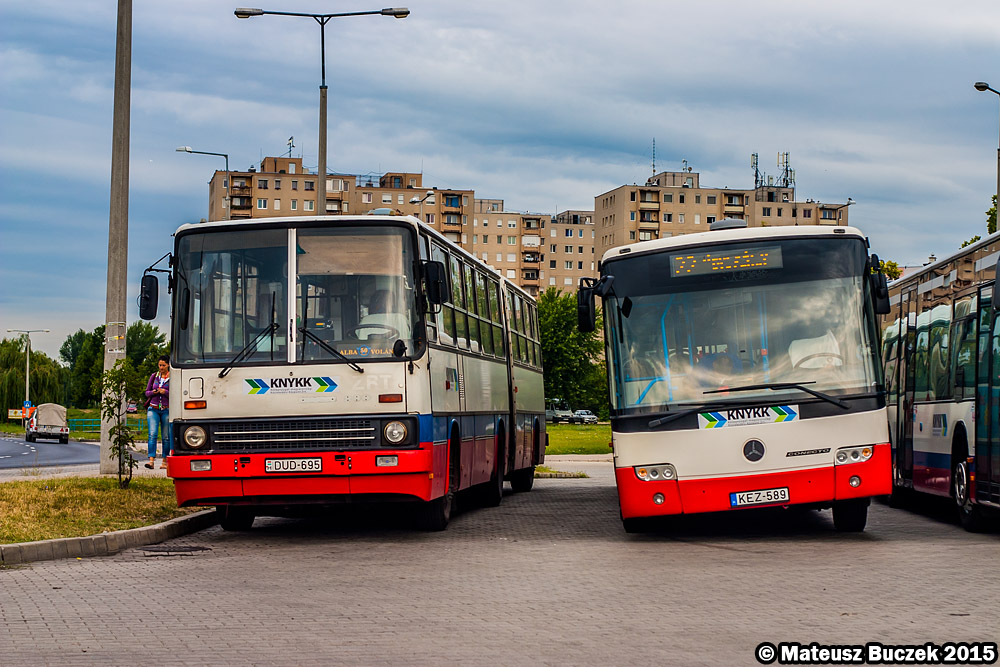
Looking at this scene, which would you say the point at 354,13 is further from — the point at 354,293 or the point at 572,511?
the point at 354,293

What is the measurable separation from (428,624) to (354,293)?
594 centimetres

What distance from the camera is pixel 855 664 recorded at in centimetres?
716

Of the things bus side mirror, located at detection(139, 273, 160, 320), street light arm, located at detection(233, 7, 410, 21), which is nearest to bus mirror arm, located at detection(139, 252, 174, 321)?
bus side mirror, located at detection(139, 273, 160, 320)

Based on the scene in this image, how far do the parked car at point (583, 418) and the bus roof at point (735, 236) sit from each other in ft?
374

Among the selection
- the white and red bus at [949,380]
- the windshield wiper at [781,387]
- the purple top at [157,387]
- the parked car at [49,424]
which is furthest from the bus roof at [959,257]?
the parked car at [49,424]

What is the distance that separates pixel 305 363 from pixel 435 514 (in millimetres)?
2579

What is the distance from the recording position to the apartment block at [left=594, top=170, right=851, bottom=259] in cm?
16312

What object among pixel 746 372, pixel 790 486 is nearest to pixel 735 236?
pixel 746 372

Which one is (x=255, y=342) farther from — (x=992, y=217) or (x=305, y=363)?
(x=992, y=217)

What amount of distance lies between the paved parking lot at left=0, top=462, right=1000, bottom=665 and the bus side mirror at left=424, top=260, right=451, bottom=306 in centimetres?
252

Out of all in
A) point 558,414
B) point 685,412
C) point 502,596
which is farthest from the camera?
point 558,414

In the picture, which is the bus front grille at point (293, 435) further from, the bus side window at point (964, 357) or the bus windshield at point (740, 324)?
the bus side window at point (964, 357)

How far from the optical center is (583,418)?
13162 cm

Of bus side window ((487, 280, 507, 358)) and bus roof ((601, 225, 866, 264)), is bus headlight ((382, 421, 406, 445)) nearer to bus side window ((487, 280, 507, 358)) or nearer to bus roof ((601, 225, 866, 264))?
bus roof ((601, 225, 866, 264))
